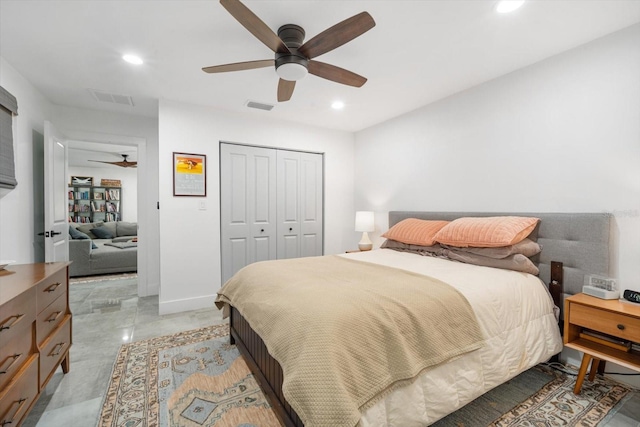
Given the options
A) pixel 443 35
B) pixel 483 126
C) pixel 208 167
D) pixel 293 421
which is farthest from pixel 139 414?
pixel 483 126

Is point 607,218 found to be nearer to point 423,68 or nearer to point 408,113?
point 423,68

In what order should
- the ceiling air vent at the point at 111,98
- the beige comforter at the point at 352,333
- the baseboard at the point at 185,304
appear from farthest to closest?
the baseboard at the point at 185,304 < the ceiling air vent at the point at 111,98 < the beige comforter at the point at 352,333

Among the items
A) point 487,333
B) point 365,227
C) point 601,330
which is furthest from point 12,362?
point 365,227

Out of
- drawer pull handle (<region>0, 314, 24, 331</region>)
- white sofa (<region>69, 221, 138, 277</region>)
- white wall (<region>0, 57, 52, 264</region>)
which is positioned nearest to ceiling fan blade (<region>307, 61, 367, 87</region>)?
drawer pull handle (<region>0, 314, 24, 331</region>)

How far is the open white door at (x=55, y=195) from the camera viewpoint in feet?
9.34

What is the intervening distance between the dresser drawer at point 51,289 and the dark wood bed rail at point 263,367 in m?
1.18

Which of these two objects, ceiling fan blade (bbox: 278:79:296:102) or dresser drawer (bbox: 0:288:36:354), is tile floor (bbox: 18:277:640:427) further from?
ceiling fan blade (bbox: 278:79:296:102)

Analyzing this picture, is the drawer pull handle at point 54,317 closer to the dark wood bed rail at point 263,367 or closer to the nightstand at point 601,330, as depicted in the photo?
the dark wood bed rail at point 263,367

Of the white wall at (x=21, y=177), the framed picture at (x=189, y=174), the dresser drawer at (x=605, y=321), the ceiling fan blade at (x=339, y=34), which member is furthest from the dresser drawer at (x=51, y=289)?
the dresser drawer at (x=605, y=321)

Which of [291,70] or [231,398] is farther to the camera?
[291,70]

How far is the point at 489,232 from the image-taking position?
2.30 meters

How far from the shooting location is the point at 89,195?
7.66 metres

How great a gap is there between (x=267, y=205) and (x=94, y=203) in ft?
21.1

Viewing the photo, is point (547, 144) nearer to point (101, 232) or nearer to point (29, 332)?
point (29, 332)
